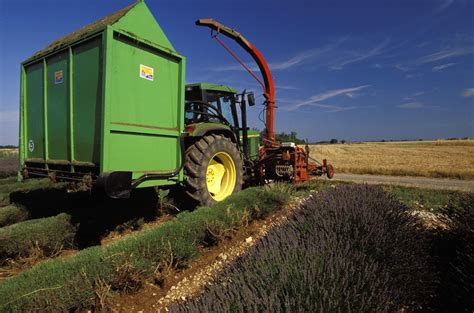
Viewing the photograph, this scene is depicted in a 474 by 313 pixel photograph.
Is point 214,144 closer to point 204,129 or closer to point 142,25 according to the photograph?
point 204,129

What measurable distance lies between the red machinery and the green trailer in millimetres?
2814

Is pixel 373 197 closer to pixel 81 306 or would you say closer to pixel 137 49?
pixel 81 306

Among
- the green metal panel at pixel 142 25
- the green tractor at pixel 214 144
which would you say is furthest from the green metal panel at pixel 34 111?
the green tractor at pixel 214 144

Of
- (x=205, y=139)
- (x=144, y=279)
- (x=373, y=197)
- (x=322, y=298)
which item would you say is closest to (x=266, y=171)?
(x=205, y=139)

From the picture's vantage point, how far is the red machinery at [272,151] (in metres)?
7.16

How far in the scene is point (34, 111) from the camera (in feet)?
15.0

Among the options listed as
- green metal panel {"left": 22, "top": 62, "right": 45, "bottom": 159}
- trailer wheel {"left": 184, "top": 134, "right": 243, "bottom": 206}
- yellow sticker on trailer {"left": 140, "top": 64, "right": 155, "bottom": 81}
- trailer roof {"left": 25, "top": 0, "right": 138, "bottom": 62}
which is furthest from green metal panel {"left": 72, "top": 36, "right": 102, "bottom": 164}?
trailer wheel {"left": 184, "top": 134, "right": 243, "bottom": 206}

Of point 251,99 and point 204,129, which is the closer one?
point 204,129

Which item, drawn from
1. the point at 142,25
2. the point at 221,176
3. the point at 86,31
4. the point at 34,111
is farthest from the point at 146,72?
the point at 221,176

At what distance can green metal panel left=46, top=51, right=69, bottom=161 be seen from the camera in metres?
3.98

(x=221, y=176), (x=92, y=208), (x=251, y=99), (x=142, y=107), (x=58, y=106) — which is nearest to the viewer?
(x=142, y=107)

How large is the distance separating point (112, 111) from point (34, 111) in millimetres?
2104

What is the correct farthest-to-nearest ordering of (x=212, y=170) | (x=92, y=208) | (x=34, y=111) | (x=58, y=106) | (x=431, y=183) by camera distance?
(x=431, y=183) → (x=212, y=170) → (x=92, y=208) → (x=34, y=111) → (x=58, y=106)

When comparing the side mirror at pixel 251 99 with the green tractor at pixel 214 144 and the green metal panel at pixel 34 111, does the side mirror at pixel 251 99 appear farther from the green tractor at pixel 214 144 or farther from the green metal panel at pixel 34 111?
the green metal panel at pixel 34 111
